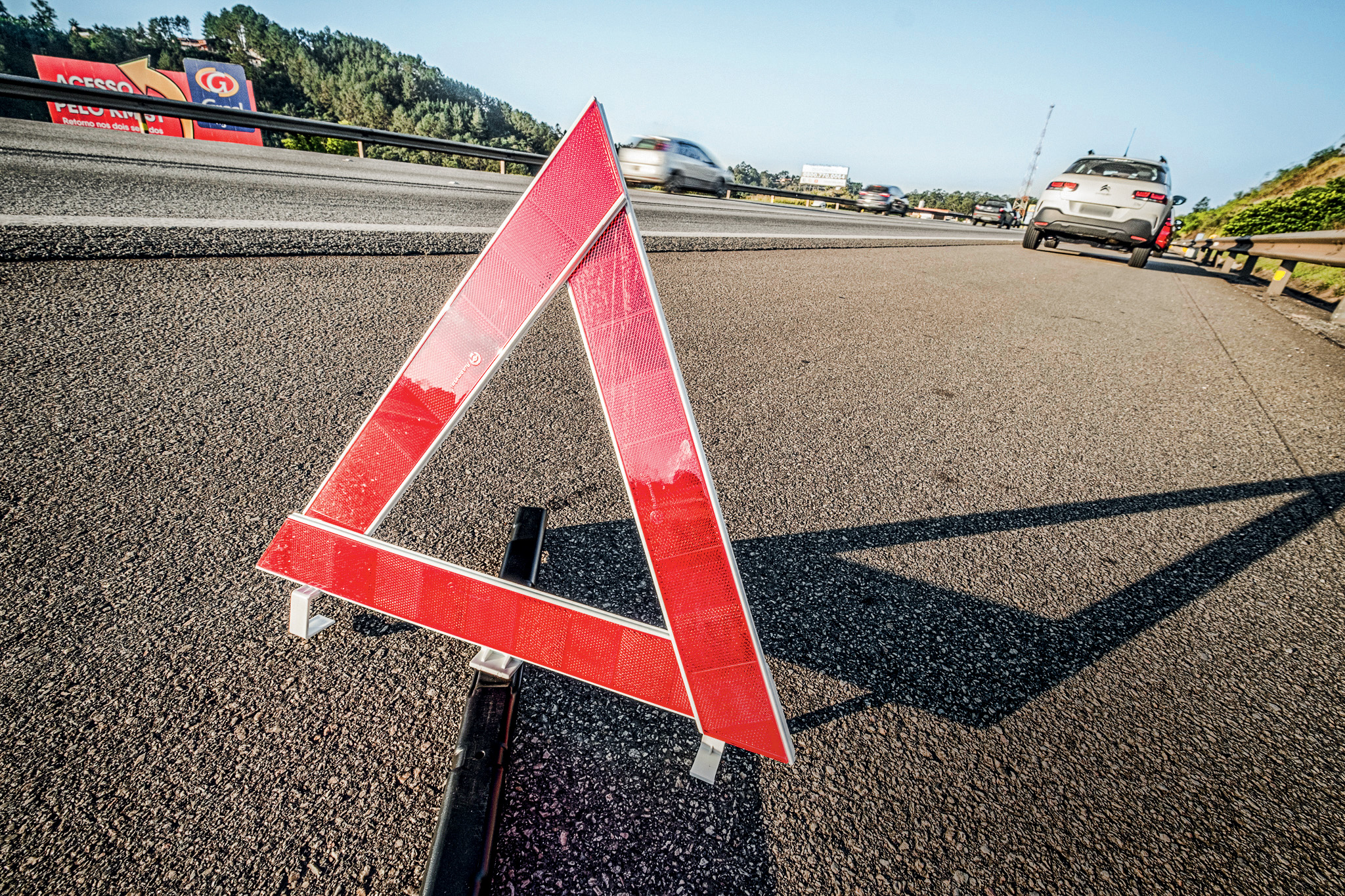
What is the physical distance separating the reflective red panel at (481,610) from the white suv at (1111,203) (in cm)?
1442

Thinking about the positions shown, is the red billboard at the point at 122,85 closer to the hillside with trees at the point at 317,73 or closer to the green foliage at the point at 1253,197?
the hillside with trees at the point at 317,73

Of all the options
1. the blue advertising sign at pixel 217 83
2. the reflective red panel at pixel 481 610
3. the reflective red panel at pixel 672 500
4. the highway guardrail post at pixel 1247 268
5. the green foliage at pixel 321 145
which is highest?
the blue advertising sign at pixel 217 83

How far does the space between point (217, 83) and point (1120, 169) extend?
39831 millimetres

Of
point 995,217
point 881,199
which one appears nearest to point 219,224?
point 881,199

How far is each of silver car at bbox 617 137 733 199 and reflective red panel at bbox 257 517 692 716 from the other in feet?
58.2

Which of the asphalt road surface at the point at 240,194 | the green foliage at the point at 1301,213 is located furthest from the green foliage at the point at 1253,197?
the asphalt road surface at the point at 240,194

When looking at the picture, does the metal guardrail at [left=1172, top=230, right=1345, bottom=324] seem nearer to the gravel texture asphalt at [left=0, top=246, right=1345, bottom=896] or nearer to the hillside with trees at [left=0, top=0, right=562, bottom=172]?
the gravel texture asphalt at [left=0, top=246, right=1345, bottom=896]

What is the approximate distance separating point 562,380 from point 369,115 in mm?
65507

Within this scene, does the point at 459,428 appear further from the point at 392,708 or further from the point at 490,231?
the point at 490,231

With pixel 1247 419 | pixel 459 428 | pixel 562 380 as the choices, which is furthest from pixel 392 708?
pixel 1247 419

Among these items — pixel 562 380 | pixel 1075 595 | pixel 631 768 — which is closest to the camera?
pixel 631 768

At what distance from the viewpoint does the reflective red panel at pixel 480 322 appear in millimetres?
1261

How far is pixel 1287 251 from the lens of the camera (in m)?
10.5

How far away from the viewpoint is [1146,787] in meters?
1.36
